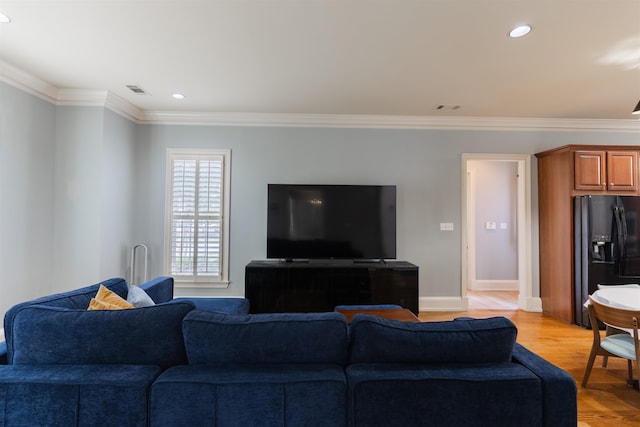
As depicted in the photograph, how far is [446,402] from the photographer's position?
3.93 ft

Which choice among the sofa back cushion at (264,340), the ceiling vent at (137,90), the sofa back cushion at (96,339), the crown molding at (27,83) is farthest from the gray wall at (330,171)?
the sofa back cushion at (264,340)

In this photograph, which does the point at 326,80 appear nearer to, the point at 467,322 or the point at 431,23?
the point at 431,23

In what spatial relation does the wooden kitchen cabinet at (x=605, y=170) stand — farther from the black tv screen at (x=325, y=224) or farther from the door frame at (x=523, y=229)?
the black tv screen at (x=325, y=224)

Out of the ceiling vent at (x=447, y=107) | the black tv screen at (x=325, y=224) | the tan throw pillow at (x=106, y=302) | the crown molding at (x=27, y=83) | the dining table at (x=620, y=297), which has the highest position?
the ceiling vent at (x=447, y=107)

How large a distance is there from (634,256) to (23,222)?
6.92m

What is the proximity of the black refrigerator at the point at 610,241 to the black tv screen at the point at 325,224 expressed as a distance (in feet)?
7.54

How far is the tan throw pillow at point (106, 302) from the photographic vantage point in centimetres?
168

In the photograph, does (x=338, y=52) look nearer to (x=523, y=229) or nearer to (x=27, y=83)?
(x=27, y=83)

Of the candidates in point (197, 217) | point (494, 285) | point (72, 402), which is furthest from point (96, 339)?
point (494, 285)

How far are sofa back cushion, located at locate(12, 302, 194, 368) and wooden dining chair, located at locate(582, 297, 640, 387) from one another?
109 inches

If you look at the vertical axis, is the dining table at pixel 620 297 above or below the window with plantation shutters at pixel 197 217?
below

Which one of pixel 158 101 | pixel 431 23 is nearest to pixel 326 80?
A: pixel 431 23

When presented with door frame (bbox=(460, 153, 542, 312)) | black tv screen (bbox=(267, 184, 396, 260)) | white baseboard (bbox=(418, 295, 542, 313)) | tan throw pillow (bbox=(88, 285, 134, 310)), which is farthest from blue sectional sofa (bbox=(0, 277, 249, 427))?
door frame (bbox=(460, 153, 542, 312))

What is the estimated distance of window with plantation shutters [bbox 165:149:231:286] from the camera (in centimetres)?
447
